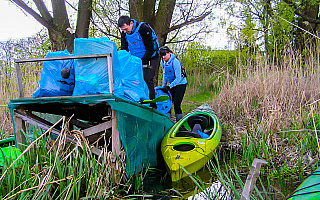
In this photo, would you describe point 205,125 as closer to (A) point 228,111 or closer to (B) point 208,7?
(A) point 228,111

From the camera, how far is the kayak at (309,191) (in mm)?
1519

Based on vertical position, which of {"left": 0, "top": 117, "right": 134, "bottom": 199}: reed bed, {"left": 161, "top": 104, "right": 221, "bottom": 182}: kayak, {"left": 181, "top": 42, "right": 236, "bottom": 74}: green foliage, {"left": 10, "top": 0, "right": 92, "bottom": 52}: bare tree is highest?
{"left": 10, "top": 0, "right": 92, "bottom": 52}: bare tree

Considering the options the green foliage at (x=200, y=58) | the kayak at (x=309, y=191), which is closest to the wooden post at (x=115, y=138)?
the kayak at (x=309, y=191)

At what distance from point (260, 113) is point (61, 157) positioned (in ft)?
12.2

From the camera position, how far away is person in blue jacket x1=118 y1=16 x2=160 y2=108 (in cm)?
430

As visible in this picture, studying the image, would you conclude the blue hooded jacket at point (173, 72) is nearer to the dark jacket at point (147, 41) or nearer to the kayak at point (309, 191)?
the dark jacket at point (147, 41)

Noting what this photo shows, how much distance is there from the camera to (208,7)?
9.32m

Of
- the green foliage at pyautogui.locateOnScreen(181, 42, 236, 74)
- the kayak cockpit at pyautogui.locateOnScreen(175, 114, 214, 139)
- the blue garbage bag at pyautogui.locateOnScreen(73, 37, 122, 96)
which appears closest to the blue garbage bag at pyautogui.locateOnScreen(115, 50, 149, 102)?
the blue garbage bag at pyautogui.locateOnScreen(73, 37, 122, 96)

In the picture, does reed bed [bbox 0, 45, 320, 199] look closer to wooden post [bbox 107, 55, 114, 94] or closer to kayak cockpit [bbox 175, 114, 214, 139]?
kayak cockpit [bbox 175, 114, 214, 139]

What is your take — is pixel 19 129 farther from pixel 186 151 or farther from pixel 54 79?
pixel 186 151

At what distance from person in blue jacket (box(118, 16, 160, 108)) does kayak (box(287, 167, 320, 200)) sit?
109 inches

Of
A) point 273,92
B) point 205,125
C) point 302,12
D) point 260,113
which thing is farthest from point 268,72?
point 302,12

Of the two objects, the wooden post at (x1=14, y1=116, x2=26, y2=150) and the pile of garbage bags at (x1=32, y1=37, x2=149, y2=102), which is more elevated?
the pile of garbage bags at (x1=32, y1=37, x2=149, y2=102)

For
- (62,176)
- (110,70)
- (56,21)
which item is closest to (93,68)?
(110,70)
